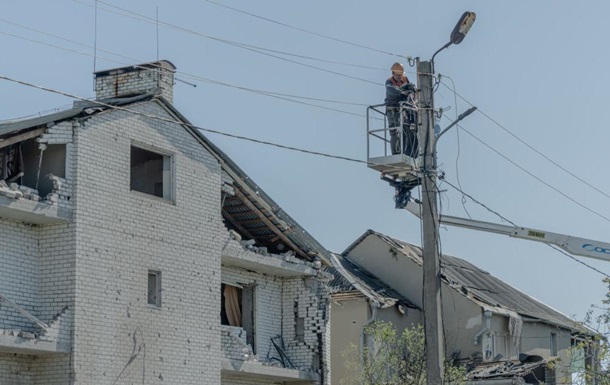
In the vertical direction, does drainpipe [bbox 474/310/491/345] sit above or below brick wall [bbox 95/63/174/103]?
below

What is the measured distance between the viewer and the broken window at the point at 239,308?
26953 mm

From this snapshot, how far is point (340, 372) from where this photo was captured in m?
33.7

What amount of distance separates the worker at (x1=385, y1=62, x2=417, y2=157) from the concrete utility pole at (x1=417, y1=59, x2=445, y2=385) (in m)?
0.61

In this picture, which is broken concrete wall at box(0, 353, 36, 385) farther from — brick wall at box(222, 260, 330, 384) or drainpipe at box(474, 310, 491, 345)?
drainpipe at box(474, 310, 491, 345)

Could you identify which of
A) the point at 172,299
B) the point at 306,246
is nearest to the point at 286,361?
the point at 306,246

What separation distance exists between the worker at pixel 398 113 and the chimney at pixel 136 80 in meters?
4.88

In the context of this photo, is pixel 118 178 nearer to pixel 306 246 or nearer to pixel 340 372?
pixel 306 246

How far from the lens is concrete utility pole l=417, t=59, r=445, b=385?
19.7 m

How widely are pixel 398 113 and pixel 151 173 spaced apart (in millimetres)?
5581

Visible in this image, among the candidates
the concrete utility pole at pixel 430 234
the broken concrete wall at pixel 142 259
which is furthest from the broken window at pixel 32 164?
the concrete utility pole at pixel 430 234

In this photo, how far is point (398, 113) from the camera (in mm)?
21844

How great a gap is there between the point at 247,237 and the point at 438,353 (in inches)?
336

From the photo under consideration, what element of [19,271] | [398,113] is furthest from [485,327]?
[19,271]

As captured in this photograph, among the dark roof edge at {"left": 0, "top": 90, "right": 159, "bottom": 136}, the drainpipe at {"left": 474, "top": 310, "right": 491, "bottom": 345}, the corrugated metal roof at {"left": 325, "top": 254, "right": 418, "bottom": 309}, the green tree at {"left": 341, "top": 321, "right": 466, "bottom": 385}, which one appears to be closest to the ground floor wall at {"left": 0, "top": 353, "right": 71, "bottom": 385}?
the dark roof edge at {"left": 0, "top": 90, "right": 159, "bottom": 136}
